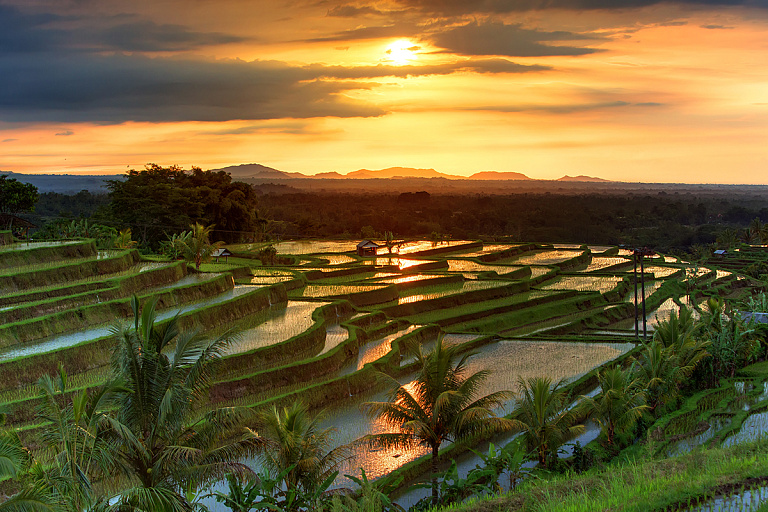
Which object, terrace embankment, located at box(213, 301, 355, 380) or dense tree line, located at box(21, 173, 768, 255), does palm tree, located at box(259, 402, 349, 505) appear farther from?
dense tree line, located at box(21, 173, 768, 255)

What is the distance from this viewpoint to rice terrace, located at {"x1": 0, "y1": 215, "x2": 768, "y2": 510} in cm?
1175

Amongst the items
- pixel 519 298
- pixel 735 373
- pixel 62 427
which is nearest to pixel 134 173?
pixel 519 298

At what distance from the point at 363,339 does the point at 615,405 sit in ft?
29.9

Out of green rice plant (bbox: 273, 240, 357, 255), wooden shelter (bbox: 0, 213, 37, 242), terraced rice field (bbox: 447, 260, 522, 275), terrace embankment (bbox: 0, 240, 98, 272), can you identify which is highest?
wooden shelter (bbox: 0, 213, 37, 242)

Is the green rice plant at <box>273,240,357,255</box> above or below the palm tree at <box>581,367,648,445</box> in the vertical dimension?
above

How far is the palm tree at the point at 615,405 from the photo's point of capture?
40.4ft

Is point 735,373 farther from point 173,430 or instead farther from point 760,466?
point 173,430

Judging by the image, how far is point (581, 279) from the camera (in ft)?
115

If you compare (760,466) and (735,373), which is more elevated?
(760,466)

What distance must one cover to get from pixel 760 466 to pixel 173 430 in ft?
23.1

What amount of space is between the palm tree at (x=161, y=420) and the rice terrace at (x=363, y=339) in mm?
404

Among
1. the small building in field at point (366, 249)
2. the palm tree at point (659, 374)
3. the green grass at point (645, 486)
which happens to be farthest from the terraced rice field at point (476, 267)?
the green grass at point (645, 486)

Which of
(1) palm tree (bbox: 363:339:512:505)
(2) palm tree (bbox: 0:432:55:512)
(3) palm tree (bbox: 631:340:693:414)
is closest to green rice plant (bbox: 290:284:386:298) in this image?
(3) palm tree (bbox: 631:340:693:414)

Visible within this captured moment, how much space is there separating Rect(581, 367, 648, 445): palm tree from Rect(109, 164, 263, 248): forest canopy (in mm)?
25762
